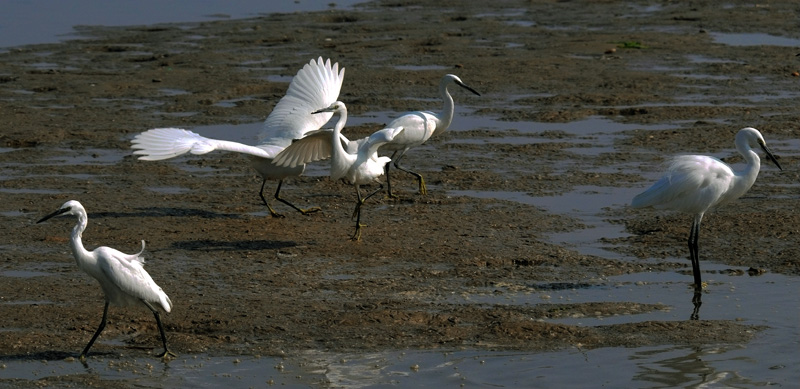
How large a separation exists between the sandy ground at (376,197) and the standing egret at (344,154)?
0.53 meters

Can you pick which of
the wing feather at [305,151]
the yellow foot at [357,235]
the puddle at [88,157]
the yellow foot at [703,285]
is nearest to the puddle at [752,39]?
the puddle at [88,157]

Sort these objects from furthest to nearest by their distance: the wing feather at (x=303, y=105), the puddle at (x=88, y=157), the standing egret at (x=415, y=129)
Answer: the puddle at (x=88, y=157)
the standing egret at (x=415, y=129)
the wing feather at (x=303, y=105)

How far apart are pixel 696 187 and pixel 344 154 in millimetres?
3096

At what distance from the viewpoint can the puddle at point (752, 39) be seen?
21.9 m

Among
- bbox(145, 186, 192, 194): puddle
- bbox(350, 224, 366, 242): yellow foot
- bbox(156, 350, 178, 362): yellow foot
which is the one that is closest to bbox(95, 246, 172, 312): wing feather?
bbox(156, 350, 178, 362): yellow foot

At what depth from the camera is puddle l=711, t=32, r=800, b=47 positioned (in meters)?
21.9

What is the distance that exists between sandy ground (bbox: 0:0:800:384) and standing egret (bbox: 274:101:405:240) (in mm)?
527

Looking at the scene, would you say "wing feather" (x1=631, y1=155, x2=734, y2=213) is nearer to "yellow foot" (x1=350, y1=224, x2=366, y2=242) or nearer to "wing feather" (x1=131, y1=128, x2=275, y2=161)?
"yellow foot" (x1=350, y1=224, x2=366, y2=242)

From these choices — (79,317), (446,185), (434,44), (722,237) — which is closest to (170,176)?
(446,185)

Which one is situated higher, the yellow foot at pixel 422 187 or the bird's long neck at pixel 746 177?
the bird's long neck at pixel 746 177

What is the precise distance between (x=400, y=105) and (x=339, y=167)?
21.1 ft

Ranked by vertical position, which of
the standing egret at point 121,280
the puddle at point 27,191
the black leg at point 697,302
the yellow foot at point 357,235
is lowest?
the black leg at point 697,302

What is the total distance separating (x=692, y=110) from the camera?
16.1 meters

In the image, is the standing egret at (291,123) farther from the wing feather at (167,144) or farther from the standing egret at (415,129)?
the standing egret at (415,129)
